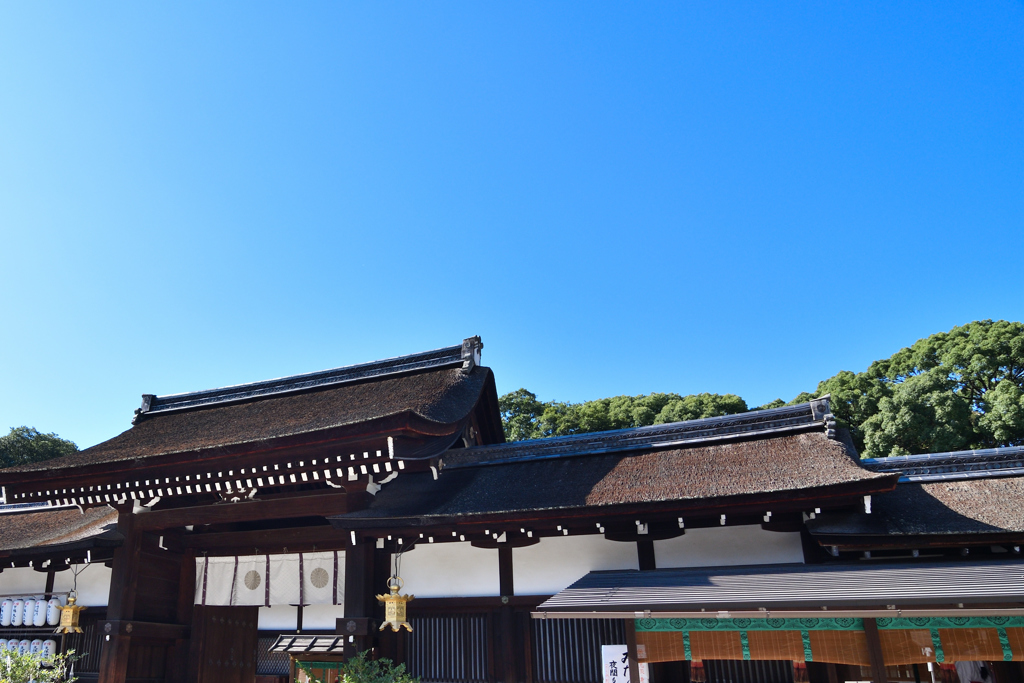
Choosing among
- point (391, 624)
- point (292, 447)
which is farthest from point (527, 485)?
point (292, 447)

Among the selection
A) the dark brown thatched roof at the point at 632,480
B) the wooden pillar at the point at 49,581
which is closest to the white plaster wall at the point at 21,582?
the wooden pillar at the point at 49,581

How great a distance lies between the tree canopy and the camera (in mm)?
26703

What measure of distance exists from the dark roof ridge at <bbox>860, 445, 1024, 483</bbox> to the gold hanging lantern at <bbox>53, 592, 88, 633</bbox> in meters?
14.0

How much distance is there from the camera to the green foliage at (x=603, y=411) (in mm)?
34969

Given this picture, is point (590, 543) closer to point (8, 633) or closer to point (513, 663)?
point (513, 663)

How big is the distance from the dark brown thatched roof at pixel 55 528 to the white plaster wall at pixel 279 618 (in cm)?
292

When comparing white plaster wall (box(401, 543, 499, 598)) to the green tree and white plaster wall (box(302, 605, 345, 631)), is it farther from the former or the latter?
the green tree

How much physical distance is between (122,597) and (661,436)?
9551 mm

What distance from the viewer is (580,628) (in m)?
8.85

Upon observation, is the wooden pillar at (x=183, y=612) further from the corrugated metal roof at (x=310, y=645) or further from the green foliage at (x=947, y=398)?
the green foliage at (x=947, y=398)

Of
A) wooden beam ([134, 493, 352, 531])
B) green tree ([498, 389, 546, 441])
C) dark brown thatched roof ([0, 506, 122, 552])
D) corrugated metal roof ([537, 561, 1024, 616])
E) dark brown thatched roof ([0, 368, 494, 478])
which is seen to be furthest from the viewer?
green tree ([498, 389, 546, 441])

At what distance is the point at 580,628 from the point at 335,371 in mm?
8663

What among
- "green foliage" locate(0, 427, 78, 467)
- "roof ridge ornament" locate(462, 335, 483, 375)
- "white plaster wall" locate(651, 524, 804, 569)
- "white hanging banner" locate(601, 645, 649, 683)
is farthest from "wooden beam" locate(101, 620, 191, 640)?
"green foliage" locate(0, 427, 78, 467)

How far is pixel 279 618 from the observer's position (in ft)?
37.9
